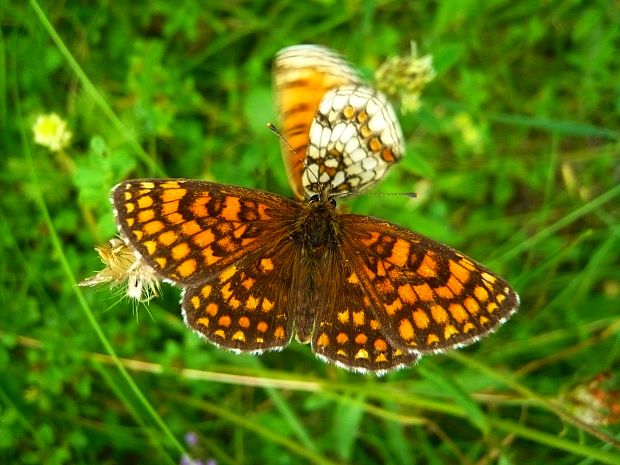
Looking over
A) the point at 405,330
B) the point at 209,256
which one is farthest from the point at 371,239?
the point at 209,256

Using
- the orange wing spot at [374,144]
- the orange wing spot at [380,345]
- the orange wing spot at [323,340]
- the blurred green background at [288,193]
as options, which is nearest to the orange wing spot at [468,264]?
the orange wing spot at [380,345]

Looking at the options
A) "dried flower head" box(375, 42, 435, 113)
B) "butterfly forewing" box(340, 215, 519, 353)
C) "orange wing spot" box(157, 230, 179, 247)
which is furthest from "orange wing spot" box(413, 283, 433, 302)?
"dried flower head" box(375, 42, 435, 113)

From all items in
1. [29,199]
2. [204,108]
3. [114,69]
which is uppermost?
[114,69]

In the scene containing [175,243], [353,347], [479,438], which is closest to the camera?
[175,243]

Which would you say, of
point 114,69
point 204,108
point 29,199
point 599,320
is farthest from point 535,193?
→ point 29,199

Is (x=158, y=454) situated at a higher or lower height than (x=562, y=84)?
lower

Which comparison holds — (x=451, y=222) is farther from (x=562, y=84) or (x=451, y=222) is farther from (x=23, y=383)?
(x=23, y=383)
